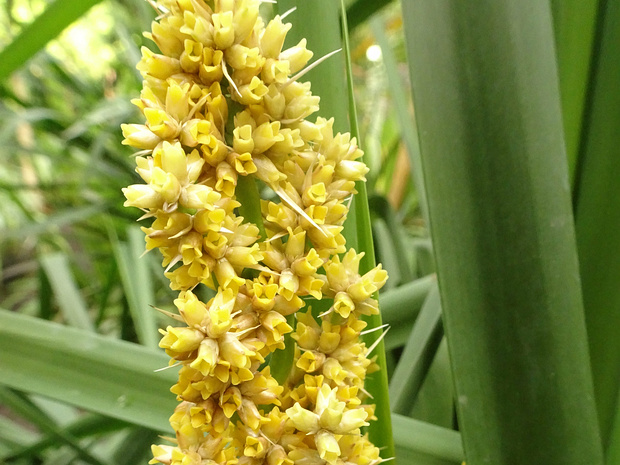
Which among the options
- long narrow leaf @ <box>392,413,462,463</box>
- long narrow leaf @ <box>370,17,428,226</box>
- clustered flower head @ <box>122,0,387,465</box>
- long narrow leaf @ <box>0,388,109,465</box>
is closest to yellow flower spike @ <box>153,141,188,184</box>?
clustered flower head @ <box>122,0,387,465</box>

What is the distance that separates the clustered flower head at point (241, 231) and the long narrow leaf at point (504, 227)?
66mm

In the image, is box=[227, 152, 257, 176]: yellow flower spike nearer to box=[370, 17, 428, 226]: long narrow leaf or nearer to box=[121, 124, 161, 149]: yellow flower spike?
box=[121, 124, 161, 149]: yellow flower spike

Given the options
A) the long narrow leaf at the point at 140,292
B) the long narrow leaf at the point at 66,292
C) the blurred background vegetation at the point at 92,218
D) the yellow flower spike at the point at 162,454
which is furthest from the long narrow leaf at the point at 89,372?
the long narrow leaf at the point at 66,292

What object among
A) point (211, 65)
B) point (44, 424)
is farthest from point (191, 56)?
point (44, 424)

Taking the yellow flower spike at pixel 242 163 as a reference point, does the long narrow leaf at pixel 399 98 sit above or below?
above

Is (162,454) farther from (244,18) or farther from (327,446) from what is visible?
(244,18)

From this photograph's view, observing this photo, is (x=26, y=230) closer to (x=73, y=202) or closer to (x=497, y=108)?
(x=73, y=202)

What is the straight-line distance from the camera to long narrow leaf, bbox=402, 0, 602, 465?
0.85 ft

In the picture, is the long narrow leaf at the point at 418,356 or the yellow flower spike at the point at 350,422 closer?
the yellow flower spike at the point at 350,422

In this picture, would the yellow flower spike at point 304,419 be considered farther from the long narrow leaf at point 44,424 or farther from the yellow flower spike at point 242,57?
the long narrow leaf at point 44,424

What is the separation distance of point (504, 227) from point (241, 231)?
0.44 feet

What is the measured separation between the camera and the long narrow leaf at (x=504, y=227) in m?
0.26

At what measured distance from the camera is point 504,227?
26 cm

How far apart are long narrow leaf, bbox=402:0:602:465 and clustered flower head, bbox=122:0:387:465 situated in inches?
2.6
